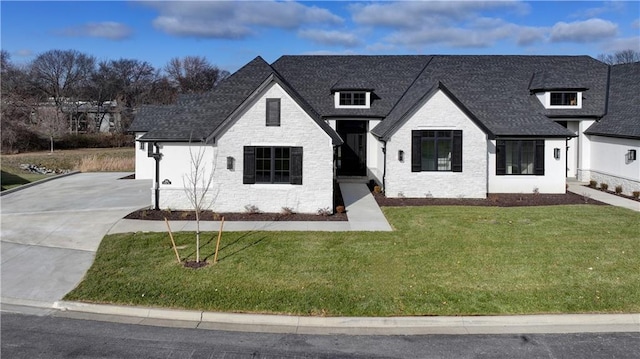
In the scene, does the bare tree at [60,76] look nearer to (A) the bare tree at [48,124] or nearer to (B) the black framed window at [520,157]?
(A) the bare tree at [48,124]

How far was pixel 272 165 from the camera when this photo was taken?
61.8ft

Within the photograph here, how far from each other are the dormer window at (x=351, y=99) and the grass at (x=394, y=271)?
41.8ft

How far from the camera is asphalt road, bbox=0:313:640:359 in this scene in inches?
321

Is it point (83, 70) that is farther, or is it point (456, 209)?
point (83, 70)

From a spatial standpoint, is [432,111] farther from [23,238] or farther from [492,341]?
[23,238]

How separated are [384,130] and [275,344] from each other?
16.9 meters

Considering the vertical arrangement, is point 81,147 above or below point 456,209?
above

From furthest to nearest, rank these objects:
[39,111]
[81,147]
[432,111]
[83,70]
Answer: [83,70] < [81,147] < [39,111] < [432,111]

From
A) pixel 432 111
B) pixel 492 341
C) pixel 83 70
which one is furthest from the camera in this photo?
pixel 83 70

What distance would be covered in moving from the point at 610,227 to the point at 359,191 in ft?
36.8

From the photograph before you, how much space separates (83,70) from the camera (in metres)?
82.1

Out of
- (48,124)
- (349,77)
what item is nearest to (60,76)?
(48,124)

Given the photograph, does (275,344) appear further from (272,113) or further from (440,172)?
(440,172)

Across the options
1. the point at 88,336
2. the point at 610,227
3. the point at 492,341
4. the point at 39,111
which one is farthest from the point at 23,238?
the point at 39,111
